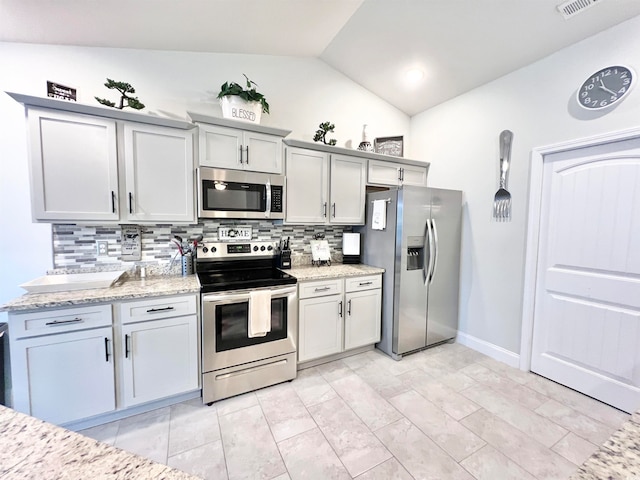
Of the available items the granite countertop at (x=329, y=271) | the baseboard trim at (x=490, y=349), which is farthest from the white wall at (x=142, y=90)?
the baseboard trim at (x=490, y=349)

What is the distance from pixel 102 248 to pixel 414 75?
3.48m

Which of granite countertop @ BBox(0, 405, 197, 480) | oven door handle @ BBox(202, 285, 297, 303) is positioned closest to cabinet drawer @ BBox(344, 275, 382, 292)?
oven door handle @ BBox(202, 285, 297, 303)

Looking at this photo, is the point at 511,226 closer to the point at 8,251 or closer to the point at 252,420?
the point at 252,420

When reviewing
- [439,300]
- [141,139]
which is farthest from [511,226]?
[141,139]

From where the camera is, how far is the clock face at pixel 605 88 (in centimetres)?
193

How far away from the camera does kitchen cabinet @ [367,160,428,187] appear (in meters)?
3.08

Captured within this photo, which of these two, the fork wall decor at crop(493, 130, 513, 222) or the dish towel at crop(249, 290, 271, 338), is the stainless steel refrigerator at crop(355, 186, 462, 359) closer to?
the fork wall decor at crop(493, 130, 513, 222)

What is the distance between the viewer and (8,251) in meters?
2.03

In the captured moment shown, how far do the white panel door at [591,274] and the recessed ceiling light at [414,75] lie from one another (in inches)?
59.9

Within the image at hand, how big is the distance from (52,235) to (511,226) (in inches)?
159

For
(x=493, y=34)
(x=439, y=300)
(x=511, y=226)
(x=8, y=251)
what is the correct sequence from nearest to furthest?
(x=8, y=251) → (x=493, y=34) → (x=511, y=226) → (x=439, y=300)

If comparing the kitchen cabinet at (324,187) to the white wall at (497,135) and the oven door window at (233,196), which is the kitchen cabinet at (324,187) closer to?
the oven door window at (233,196)

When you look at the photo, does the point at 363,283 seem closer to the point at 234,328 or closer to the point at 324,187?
the point at 324,187

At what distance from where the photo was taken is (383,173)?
3146mm
